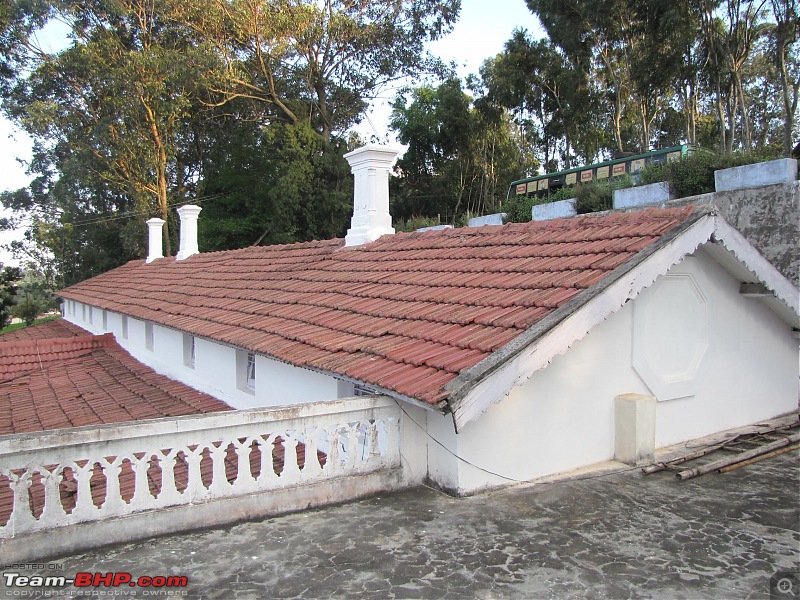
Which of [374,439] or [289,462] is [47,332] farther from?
[374,439]

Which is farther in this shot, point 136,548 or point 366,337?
point 366,337

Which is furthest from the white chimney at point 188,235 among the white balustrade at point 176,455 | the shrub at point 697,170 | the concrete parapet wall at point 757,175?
the concrete parapet wall at point 757,175

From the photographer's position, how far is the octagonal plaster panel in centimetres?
634

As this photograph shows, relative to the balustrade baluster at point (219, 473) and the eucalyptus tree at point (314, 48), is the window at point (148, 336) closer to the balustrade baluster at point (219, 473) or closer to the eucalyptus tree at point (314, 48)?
the balustrade baluster at point (219, 473)

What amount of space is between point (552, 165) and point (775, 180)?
110 ft

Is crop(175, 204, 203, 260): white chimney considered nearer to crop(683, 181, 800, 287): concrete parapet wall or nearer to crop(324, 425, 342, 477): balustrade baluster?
crop(683, 181, 800, 287): concrete parapet wall

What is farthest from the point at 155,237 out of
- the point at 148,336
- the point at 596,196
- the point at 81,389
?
the point at 596,196

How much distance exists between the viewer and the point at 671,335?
6660 mm

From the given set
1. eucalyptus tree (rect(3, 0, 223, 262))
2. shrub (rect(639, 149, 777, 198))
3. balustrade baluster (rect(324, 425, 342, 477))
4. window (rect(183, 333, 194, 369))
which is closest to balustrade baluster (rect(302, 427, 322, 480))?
balustrade baluster (rect(324, 425, 342, 477))

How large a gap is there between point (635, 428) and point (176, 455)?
14.0ft

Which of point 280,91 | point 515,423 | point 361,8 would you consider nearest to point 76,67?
point 280,91

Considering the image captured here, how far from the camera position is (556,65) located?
33.6 m

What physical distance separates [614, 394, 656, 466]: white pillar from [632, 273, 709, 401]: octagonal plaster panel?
44 centimetres

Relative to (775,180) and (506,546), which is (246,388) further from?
(775,180)
